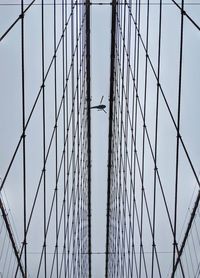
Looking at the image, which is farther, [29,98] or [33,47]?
[29,98]

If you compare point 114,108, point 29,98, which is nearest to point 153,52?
point 29,98

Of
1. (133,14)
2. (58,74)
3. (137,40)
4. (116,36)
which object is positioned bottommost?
(58,74)

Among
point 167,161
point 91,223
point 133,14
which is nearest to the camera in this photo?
point 167,161

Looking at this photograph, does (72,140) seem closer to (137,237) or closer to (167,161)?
(137,237)

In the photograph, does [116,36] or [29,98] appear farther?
[116,36]

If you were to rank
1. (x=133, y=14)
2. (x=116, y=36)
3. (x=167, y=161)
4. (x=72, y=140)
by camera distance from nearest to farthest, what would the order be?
(x=167, y=161) → (x=133, y=14) → (x=72, y=140) → (x=116, y=36)

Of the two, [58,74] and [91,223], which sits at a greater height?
[91,223]

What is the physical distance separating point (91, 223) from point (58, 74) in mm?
20992

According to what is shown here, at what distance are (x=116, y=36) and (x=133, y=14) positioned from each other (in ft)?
17.3

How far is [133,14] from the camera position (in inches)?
803

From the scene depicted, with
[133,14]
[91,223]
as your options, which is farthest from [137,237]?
[91,223]

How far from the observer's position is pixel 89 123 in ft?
98.6

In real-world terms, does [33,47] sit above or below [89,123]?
below

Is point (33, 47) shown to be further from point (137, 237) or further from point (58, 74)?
point (137, 237)
